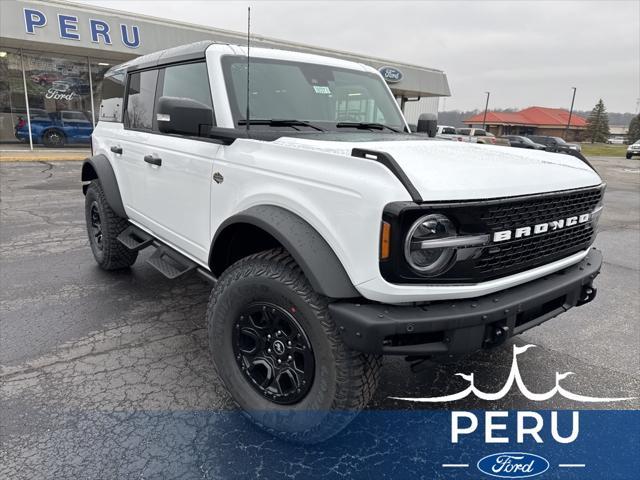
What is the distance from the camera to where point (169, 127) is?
8.69ft

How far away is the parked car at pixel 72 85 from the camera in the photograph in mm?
17016

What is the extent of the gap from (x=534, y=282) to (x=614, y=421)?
1002 mm

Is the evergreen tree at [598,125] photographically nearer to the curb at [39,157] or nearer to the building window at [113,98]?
the curb at [39,157]

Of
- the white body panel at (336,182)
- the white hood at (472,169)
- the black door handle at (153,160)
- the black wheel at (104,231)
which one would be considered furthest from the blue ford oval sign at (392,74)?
the white hood at (472,169)

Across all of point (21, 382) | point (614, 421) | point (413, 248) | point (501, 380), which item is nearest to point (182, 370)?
point (21, 382)

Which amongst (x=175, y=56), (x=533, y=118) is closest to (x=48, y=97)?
(x=175, y=56)

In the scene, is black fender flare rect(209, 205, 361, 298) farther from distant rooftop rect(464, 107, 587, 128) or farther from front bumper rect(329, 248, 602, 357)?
distant rooftop rect(464, 107, 587, 128)

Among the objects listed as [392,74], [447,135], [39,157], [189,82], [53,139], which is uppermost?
[392,74]

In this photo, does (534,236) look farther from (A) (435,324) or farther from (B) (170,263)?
(B) (170,263)

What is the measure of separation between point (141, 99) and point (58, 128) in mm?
16051

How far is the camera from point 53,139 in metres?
17.4

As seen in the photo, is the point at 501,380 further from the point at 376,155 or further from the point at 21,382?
the point at 21,382

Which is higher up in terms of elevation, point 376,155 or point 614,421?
point 376,155

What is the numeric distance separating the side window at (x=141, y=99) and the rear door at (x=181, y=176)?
0.15m
